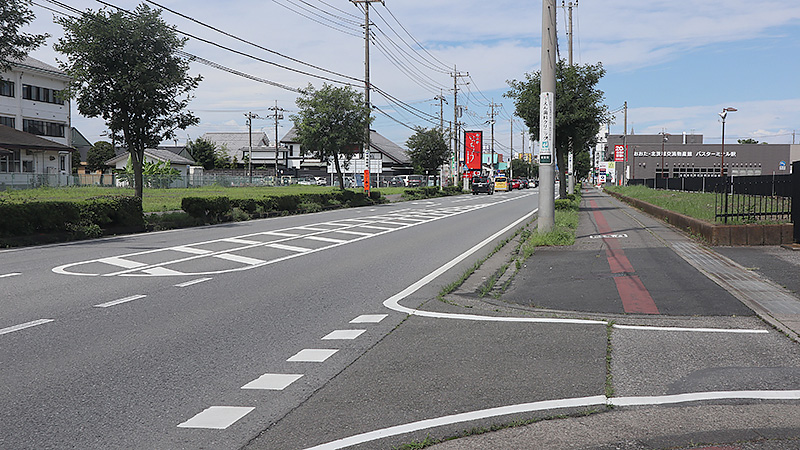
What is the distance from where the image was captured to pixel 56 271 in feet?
36.8

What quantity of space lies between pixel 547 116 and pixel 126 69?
14068 mm

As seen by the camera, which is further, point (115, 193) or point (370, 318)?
point (115, 193)

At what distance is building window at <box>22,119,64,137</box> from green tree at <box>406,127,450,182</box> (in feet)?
111

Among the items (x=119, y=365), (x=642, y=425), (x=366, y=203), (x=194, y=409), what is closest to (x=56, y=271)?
(x=119, y=365)

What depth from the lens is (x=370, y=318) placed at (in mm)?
7648

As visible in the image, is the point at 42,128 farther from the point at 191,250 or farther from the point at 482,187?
the point at 191,250

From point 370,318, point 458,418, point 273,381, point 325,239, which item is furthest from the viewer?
point 325,239

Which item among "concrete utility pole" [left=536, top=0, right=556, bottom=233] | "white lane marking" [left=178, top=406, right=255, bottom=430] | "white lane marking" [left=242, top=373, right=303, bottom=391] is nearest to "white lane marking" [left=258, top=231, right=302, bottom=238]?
"concrete utility pole" [left=536, top=0, right=556, bottom=233]

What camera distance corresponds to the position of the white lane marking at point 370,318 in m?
7.49

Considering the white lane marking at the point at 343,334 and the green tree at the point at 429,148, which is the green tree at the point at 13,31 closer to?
the white lane marking at the point at 343,334

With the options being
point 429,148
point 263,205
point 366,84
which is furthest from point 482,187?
point 263,205

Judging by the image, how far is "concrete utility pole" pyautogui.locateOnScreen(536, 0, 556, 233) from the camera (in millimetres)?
15078

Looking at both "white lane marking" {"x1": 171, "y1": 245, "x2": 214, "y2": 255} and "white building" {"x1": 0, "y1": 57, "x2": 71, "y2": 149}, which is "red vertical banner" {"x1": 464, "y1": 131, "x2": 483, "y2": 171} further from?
"white lane marking" {"x1": 171, "y1": 245, "x2": 214, "y2": 255}

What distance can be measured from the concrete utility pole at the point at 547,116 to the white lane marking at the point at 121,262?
8429 mm
